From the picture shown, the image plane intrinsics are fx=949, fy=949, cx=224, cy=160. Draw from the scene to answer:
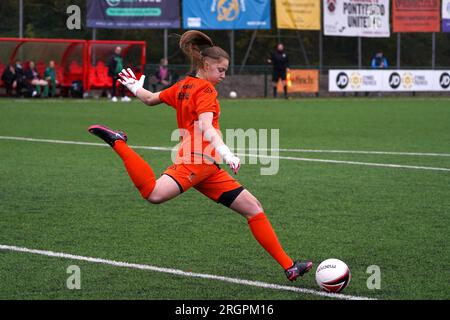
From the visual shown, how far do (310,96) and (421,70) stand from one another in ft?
17.7

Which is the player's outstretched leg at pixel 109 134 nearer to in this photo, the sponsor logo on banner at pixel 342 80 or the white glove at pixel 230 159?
the white glove at pixel 230 159

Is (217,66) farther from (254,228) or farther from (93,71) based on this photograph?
(93,71)

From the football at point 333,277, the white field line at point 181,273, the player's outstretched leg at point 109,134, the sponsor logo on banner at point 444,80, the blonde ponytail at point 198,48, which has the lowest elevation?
the white field line at point 181,273

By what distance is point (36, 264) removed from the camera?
725 cm

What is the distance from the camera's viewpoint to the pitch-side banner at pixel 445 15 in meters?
43.7

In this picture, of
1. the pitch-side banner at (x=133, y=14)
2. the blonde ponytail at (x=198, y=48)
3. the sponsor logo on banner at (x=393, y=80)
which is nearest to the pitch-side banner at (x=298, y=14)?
the sponsor logo on banner at (x=393, y=80)

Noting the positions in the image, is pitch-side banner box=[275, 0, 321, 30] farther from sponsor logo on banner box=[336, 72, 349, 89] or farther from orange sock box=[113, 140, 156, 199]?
orange sock box=[113, 140, 156, 199]

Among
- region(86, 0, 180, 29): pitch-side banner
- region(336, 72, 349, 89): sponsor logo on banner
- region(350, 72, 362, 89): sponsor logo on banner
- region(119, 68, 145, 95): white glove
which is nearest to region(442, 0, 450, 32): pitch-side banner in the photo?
region(350, 72, 362, 89): sponsor logo on banner

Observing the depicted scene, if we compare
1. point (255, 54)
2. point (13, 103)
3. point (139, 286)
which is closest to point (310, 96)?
point (255, 54)

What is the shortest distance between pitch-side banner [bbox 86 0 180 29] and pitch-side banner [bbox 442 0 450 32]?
13.1 metres

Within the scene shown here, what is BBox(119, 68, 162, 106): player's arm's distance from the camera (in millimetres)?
7328

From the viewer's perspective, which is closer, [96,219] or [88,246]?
[88,246]

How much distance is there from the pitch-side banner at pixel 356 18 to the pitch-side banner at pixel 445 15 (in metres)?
2.96

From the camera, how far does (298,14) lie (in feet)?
133
